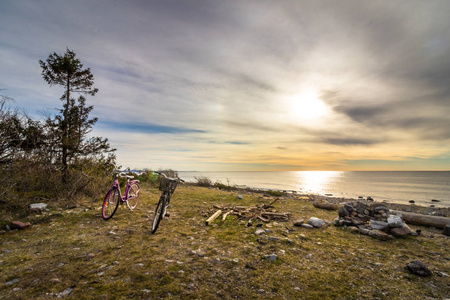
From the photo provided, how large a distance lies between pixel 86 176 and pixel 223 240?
298 inches

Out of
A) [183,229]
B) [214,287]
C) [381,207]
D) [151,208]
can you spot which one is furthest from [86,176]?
[381,207]

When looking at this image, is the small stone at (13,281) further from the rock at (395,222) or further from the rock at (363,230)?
the rock at (395,222)

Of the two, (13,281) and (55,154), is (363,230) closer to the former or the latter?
(13,281)

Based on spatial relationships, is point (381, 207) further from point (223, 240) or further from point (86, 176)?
point (86, 176)

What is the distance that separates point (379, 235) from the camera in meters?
5.75

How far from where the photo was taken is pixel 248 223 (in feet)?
21.9

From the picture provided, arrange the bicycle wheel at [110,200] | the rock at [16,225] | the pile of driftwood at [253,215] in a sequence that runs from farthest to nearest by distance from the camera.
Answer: the pile of driftwood at [253,215], the bicycle wheel at [110,200], the rock at [16,225]

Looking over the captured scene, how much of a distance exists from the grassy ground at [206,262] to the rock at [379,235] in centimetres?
22

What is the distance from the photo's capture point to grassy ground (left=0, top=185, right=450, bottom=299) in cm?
301

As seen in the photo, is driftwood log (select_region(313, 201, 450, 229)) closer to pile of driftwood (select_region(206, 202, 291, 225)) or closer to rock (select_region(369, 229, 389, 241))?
rock (select_region(369, 229, 389, 241))

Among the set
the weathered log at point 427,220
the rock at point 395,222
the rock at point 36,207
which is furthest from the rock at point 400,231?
the rock at point 36,207

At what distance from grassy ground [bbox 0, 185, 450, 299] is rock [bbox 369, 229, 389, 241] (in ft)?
0.72

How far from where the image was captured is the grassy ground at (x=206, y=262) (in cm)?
301

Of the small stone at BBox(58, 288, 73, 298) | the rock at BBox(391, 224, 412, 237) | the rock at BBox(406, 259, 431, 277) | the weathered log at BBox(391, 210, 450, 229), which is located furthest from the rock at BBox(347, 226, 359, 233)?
the small stone at BBox(58, 288, 73, 298)
